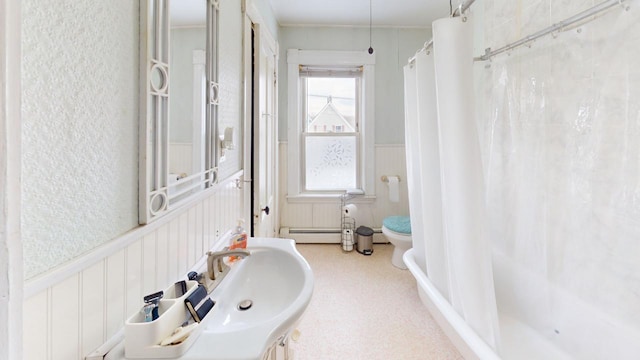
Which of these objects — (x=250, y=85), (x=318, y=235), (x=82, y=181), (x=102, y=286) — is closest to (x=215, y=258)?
(x=102, y=286)

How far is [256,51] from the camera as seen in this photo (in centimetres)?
236

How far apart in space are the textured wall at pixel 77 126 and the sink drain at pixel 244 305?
19.0 inches

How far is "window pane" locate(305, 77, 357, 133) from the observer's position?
362 cm

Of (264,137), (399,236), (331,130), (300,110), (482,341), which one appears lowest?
(482,341)

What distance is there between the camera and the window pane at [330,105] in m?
3.62

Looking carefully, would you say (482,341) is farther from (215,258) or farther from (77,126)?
(77,126)

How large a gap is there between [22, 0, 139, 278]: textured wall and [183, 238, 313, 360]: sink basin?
13.9 inches

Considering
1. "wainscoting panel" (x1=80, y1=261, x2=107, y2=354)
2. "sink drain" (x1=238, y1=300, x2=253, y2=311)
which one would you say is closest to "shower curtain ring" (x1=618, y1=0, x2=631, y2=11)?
"sink drain" (x1=238, y1=300, x2=253, y2=311)

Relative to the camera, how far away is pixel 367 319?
216cm

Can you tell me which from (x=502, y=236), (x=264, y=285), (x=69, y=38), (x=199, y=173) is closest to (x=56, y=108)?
(x=69, y=38)

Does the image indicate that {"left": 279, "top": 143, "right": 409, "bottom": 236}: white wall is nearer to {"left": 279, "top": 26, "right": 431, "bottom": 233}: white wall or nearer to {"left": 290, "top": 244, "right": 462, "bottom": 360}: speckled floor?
{"left": 279, "top": 26, "right": 431, "bottom": 233}: white wall

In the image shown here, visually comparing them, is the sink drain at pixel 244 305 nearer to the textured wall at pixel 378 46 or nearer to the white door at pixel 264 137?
the white door at pixel 264 137

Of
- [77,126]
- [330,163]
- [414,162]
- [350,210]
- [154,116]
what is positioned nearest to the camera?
[77,126]

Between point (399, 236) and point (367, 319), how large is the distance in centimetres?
96
